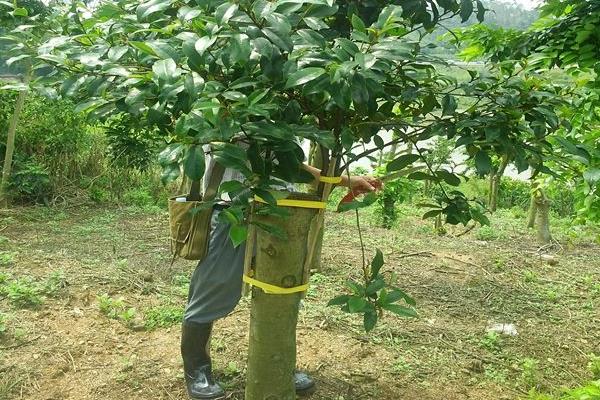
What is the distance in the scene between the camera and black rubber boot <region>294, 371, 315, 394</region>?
101 inches

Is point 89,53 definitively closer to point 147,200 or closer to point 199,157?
point 199,157

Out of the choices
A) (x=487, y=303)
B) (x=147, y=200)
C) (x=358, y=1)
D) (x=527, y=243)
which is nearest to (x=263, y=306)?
(x=358, y=1)

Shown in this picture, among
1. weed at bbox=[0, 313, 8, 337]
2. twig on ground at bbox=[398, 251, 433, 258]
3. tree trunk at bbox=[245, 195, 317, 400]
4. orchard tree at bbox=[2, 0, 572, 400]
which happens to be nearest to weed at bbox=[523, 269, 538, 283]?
twig on ground at bbox=[398, 251, 433, 258]

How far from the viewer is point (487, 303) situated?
13.4ft

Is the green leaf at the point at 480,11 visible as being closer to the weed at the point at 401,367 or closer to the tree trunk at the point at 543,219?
the weed at the point at 401,367

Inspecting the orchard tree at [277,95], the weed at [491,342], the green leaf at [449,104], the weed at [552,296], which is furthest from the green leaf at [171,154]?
the weed at [552,296]

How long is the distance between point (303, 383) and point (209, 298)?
0.62 metres

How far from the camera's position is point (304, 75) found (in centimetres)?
114

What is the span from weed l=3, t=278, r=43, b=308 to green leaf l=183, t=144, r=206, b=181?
A: 9.25ft

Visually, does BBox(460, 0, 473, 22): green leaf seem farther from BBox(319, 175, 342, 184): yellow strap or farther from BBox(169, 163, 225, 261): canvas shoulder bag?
BBox(169, 163, 225, 261): canvas shoulder bag

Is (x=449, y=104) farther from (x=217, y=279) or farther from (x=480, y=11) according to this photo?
(x=217, y=279)

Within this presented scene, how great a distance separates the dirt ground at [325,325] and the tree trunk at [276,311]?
2.54 feet

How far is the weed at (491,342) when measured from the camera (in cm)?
329

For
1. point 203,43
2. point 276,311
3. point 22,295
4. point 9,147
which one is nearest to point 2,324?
point 22,295
